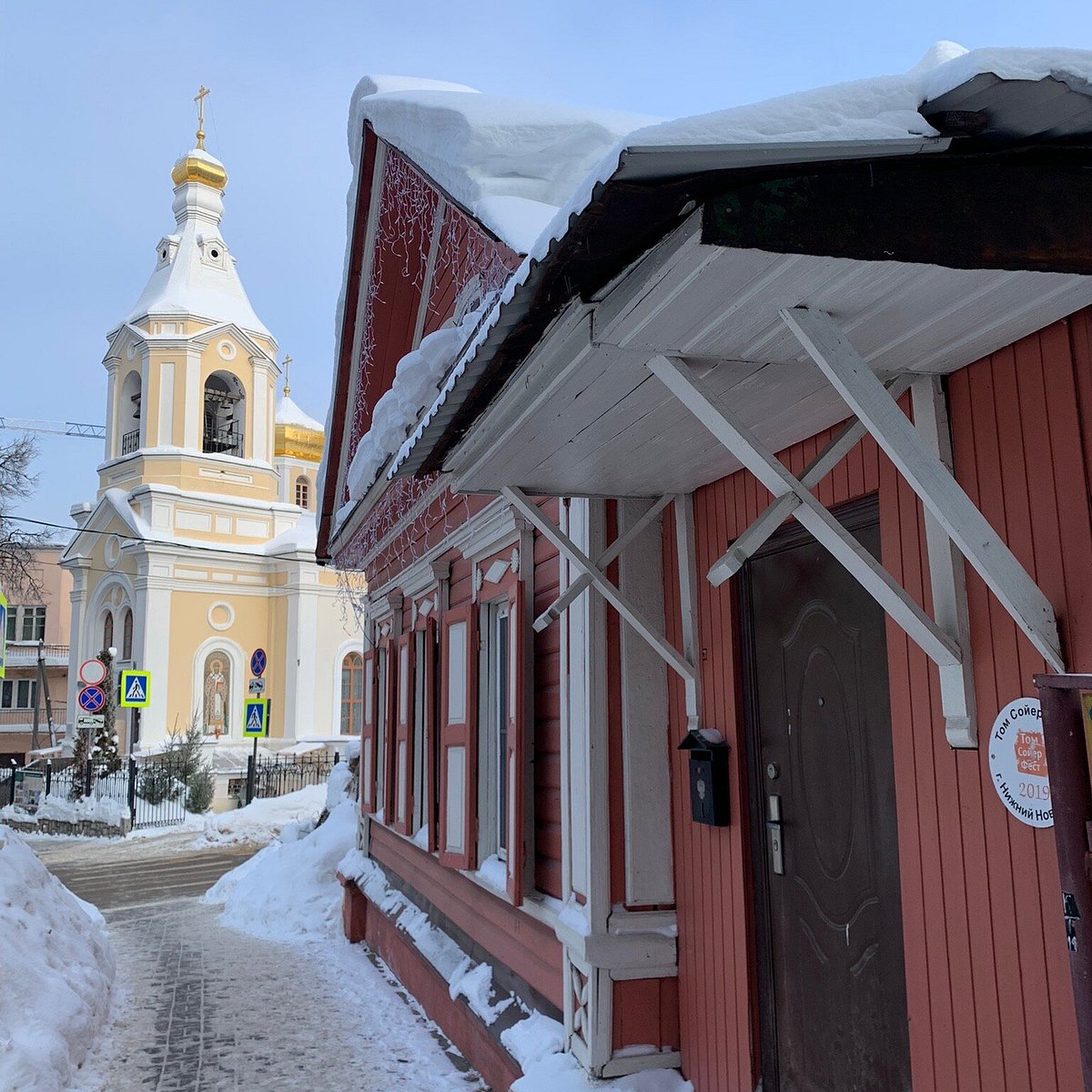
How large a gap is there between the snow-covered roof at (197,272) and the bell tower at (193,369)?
0.10 feet

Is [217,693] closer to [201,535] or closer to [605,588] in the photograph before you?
[201,535]

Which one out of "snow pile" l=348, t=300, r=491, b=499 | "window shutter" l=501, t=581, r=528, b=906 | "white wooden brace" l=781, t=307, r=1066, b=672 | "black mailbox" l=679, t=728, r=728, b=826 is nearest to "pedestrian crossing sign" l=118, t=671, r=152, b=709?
"snow pile" l=348, t=300, r=491, b=499

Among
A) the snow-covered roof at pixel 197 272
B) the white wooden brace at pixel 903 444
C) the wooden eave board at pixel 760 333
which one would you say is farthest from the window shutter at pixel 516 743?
the snow-covered roof at pixel 197 272

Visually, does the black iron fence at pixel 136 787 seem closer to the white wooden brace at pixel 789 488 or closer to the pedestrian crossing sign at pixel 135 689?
the pedestrian crossing sign at pixel 135 689

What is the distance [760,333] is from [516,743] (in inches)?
111

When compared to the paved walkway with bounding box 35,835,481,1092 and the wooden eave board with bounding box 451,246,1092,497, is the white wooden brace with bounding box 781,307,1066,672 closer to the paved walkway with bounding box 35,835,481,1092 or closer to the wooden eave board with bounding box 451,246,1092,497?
the wooden eave board with bounding box 451,246,1092,497

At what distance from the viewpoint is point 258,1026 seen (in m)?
5.76

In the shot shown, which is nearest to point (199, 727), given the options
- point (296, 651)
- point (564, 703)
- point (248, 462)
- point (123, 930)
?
point (296, 651)

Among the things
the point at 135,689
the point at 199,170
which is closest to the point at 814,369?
the point at 135,689

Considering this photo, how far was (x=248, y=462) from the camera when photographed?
84.8 ft

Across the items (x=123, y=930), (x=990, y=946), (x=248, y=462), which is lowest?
(x=123, y=930)

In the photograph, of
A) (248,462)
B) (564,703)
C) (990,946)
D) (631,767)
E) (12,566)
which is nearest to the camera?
(990,946)

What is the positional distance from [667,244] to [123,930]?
9.03m

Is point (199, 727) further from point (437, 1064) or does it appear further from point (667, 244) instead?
point (667, 244)
